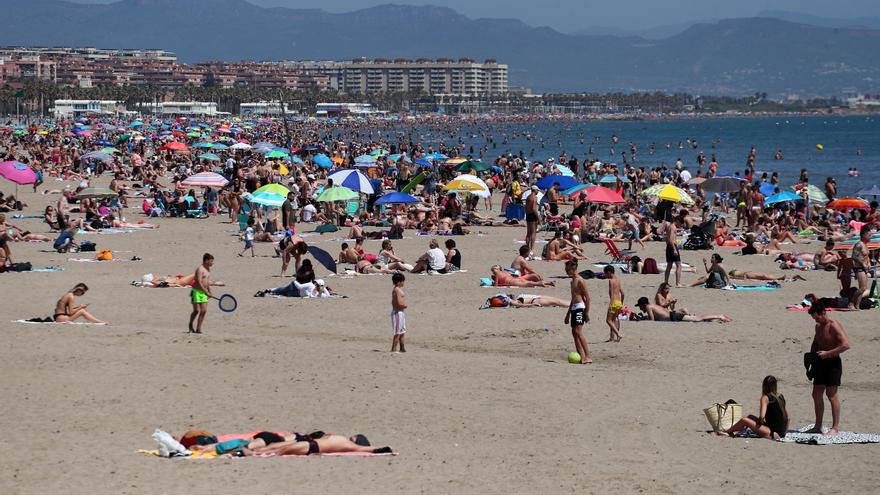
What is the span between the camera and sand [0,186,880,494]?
27.5 feet

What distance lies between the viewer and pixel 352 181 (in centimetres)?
2612

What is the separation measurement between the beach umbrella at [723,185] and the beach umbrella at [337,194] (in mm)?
8505

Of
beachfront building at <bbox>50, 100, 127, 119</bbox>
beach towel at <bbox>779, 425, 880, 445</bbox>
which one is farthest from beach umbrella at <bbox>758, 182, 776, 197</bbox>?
beachfront building at <bbox>50, 100, 127, 119</bbox>

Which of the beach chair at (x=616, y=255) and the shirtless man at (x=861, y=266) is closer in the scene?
the shirtless man at (x=861, y=266)

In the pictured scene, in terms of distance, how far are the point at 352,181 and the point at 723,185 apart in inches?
337

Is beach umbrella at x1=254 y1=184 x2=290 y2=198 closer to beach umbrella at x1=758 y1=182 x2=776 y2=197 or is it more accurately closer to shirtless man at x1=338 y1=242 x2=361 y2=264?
shirtless man at x1=338 y1=242 x2=361 y2=264

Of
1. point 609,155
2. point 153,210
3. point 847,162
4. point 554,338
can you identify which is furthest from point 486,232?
point 609,155

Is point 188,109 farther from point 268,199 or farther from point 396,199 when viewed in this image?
point 396,199

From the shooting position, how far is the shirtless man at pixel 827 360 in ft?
30.6

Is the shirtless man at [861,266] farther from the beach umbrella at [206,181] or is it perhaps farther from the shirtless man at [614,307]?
the beach umbrella at [206,181]

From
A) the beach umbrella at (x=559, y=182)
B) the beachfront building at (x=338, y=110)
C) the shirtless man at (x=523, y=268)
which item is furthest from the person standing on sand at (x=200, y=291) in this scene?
the beachfront building at (x=338, y=110)

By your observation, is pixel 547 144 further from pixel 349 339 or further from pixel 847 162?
pixel 349 339

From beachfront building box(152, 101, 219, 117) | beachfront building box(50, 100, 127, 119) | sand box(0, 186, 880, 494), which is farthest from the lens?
beachfront building box(152, 101, 219, 117)

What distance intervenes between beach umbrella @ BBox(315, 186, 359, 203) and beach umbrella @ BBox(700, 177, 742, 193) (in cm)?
851
